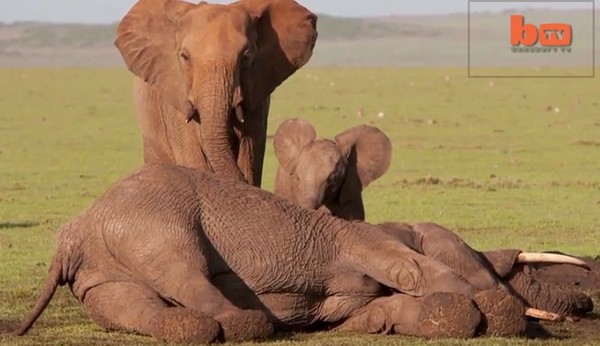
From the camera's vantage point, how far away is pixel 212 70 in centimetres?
808

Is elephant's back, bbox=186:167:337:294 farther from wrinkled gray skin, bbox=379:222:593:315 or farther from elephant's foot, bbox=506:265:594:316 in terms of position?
elephant's foot, bbox=506:265:594:316

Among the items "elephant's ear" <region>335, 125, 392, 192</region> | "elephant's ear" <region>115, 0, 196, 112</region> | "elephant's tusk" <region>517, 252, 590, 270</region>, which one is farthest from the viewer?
"elephant's ear" <region>335, 125, 392, 192</region>

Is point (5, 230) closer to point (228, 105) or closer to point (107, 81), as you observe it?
point (228, 105)

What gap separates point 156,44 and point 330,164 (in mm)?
1154

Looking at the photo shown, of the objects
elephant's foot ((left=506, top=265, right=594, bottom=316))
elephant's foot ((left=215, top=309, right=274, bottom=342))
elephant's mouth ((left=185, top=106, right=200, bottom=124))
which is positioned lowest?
elephant's foot ((left=506, top=265, right=594, bottom=316))

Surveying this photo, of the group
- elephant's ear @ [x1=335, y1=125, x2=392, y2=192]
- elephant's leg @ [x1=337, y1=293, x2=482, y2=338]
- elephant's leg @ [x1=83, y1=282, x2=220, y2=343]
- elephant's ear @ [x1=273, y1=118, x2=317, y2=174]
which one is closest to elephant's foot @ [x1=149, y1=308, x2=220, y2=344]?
elephant's leg @ [x1=83, y1=282, x2=220, y2=343]

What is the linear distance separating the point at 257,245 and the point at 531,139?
636 inches

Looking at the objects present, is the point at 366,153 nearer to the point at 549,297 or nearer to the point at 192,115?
the point at 192,115

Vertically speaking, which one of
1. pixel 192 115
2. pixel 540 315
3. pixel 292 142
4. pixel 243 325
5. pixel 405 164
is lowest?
pixel 405 164

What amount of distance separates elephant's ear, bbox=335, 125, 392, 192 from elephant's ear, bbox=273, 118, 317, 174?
21 cm

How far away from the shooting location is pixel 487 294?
630 cm

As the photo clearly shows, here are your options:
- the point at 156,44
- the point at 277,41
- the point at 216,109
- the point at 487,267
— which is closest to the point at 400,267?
the point at 487,267

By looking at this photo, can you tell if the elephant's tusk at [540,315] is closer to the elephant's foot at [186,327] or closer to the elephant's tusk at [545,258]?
the elephant's tusk at [545,258]

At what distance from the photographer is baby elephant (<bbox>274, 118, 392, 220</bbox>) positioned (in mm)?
8859
